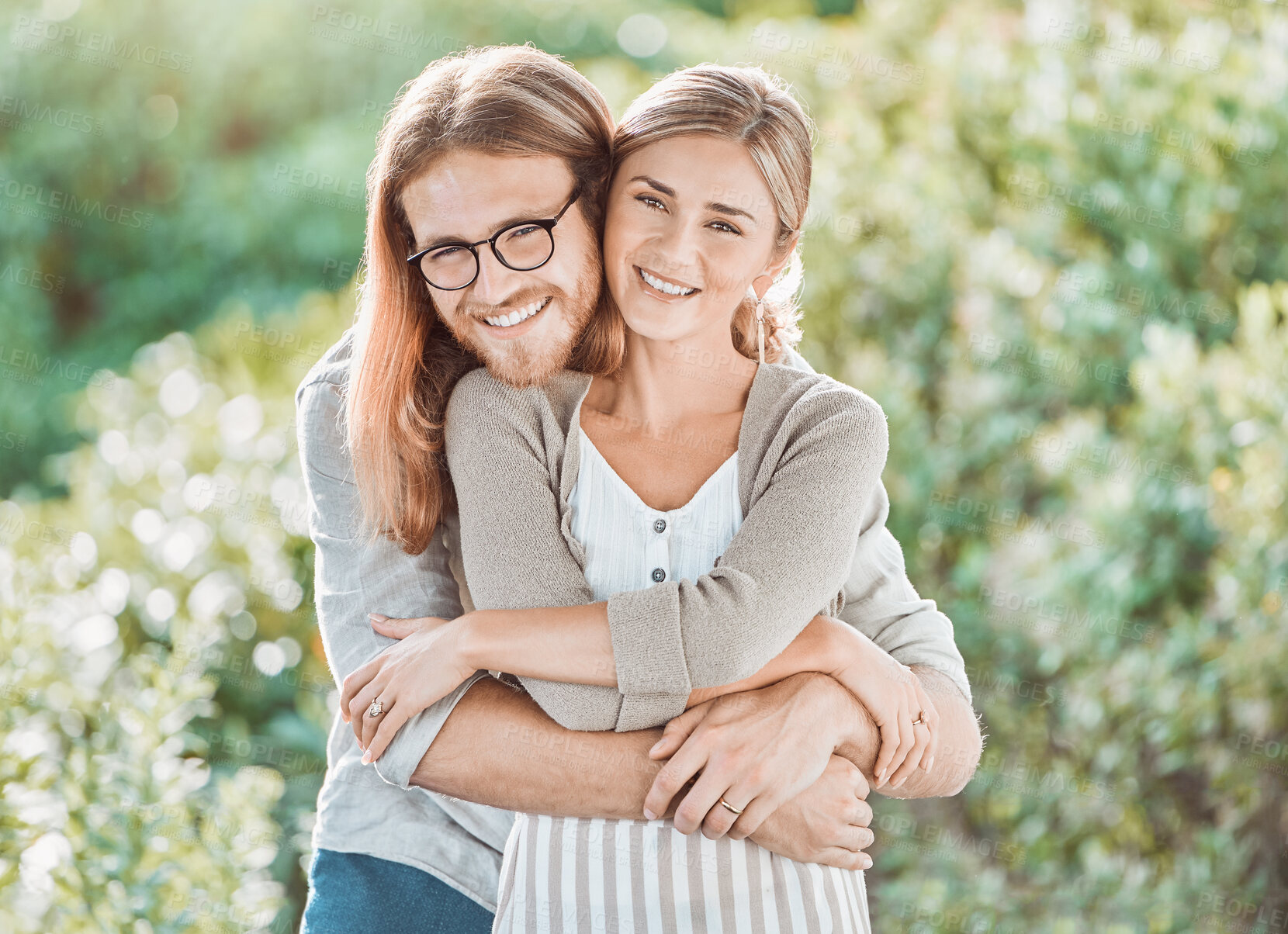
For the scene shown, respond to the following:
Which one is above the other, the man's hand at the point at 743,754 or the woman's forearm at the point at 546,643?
the woman's forearm at the point at 546,643

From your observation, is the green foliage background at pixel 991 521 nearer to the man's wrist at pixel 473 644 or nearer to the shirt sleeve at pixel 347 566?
the shirt sleeve at pixel 347 566

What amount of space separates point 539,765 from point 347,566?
471mm

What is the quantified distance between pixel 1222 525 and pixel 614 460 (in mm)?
2201

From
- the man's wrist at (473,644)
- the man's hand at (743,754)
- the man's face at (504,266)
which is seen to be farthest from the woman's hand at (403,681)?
the man's face at (504,266)

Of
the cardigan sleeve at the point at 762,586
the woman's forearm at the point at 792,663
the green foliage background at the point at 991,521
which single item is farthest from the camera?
the green foliage background at the point at 991,521

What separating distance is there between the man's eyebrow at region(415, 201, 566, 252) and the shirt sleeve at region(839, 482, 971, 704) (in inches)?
28.4

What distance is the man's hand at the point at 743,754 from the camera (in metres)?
1.66

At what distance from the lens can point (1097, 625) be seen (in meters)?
3.56

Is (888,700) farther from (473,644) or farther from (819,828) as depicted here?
(473,644)

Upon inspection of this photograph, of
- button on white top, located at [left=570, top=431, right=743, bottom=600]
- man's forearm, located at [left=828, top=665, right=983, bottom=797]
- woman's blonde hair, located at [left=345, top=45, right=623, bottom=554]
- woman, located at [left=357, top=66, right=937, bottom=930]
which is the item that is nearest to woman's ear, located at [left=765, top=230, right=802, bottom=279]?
woman, located at [left=357, top=66, right=937, bottom=930]

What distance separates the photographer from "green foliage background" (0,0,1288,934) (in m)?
3.03

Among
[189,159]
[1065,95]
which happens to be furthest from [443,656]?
[189,159]

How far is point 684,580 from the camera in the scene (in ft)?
5.48

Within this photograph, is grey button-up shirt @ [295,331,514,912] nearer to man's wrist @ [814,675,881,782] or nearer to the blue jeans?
the blue jeans
